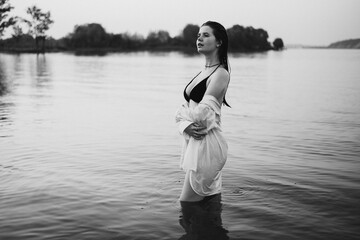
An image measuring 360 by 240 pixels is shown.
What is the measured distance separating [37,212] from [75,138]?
5.37m

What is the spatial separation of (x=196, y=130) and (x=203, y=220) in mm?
1377

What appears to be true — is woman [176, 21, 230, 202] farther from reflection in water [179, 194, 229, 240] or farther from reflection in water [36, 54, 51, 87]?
reflection in water [36, 54, 51, 87]

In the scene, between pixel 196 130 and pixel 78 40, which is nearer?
pixel 196 130

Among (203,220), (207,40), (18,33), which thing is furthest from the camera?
(18,33)

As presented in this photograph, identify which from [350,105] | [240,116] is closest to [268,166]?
[240,116]

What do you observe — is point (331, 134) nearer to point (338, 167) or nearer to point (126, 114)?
point (338, 167)

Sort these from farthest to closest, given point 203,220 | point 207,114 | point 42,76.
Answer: point 42,76 < point 203,220 < point 207,114

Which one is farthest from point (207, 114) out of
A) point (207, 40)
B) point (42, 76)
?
point (42, 76)

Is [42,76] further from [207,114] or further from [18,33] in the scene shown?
[18,33]

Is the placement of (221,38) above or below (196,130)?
above

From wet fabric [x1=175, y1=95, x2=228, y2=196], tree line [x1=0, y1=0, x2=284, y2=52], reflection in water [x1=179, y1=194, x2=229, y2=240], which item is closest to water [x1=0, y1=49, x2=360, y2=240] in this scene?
reflection in water [x1=179, y1=194, x2=229, y2=240]

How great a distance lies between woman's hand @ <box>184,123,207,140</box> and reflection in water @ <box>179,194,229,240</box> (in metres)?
1.19

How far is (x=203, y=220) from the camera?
5.23 meters

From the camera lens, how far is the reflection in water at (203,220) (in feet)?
15.8
